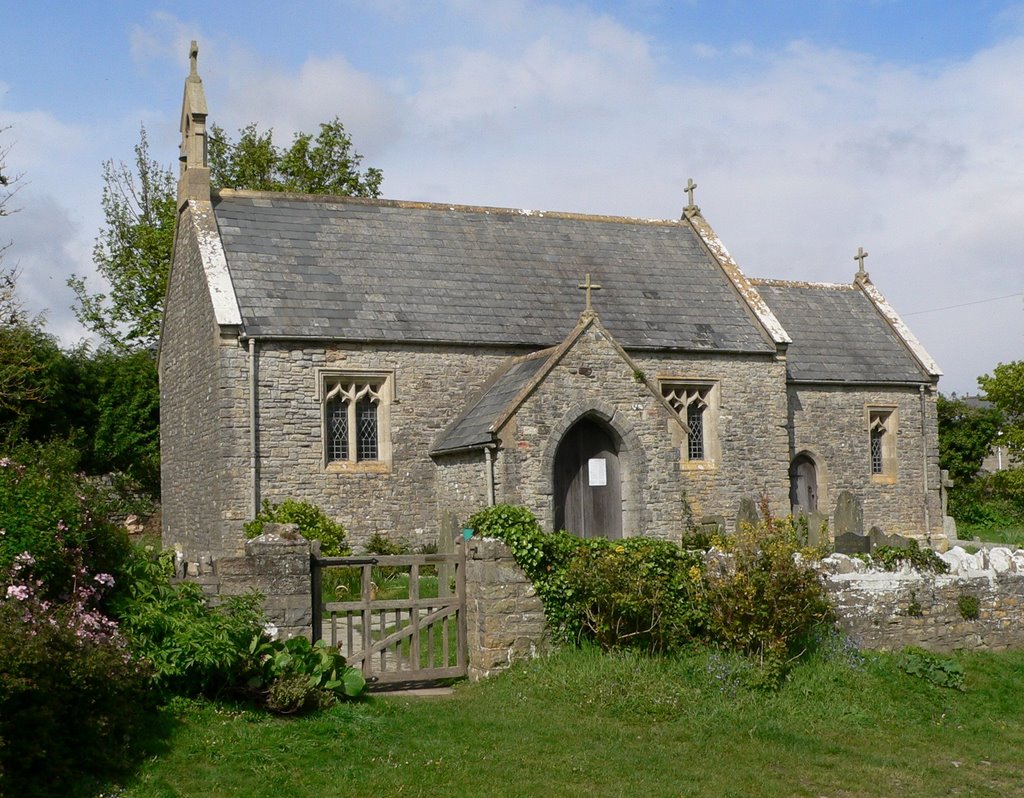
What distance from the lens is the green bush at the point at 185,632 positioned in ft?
32.9

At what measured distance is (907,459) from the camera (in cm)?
2984

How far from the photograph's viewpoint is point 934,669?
1276cm

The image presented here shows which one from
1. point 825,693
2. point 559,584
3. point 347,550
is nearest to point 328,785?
point 559,584

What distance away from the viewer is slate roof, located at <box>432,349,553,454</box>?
794 inches

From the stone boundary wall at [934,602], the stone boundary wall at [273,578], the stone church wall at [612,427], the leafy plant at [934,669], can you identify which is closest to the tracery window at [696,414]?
the stone church wall at [612,427]

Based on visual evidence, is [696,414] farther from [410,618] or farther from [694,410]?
[410,618]

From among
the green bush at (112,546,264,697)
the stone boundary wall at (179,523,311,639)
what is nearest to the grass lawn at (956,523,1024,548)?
the stone boundary wall at (179,523,311,639)

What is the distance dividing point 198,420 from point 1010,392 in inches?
824

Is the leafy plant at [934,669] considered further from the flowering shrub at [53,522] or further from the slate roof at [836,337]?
the slate roof at [836,337]

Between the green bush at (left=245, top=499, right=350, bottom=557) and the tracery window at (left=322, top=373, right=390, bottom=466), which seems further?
the tracery window at (left=322, top=373, right=390, bottom=466)

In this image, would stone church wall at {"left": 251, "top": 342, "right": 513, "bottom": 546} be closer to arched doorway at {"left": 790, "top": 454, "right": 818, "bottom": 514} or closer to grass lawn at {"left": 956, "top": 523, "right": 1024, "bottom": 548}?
arched doorway at {"left": 790, "top": 454, "right": 818, "bottom": 514}

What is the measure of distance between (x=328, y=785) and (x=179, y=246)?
18.8m

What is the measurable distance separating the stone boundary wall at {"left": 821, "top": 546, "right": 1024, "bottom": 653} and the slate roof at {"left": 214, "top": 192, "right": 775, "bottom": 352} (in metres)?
11.1

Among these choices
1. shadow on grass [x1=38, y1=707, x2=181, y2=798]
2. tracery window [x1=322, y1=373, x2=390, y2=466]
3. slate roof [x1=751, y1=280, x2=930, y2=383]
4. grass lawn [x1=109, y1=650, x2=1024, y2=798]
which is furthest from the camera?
slate roof [x1=751, y1=280, x2=930, y2=383]
